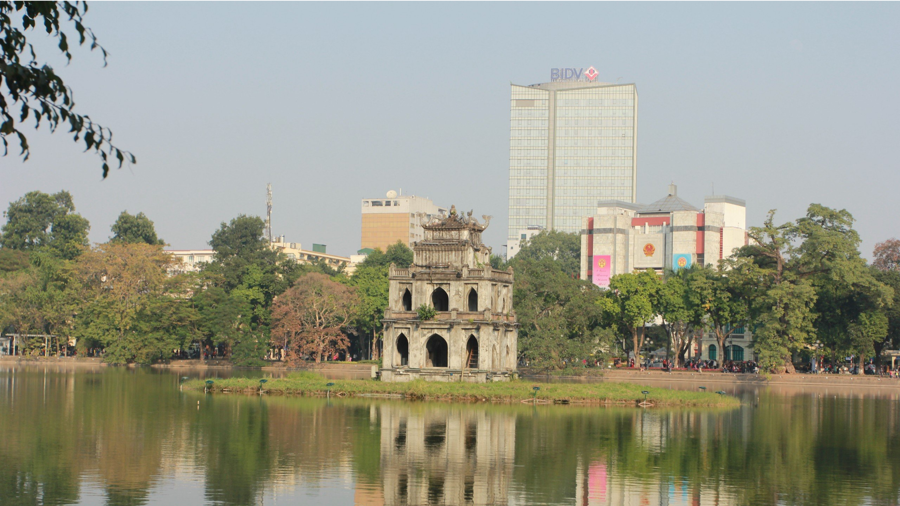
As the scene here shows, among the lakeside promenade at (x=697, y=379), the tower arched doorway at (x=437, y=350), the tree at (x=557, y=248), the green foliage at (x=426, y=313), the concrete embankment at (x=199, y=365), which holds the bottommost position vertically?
the concrete embankment at (x=199, y=365)

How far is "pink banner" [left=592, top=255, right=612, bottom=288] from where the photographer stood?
5856 inches

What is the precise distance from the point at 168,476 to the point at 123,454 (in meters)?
4.98

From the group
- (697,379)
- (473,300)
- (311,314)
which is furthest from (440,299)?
(311,314)

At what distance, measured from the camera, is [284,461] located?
32281 mm

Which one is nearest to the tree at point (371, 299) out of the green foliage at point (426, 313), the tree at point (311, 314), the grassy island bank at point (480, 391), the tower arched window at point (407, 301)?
the tree at point (311, 314)

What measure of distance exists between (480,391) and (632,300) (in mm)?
39618

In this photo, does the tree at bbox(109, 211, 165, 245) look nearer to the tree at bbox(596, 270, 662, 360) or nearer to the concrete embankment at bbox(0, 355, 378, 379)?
the concrete embankment at bbox(0, 355, 378, 379)

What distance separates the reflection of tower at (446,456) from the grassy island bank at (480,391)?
6.27 metres

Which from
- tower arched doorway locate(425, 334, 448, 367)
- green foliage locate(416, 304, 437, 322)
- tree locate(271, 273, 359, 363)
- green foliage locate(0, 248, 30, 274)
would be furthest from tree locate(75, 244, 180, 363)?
green foliage locate(416, 304, 437, 322)

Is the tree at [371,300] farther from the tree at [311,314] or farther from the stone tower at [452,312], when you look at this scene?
the stone tower at [452,312]

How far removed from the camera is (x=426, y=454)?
33.8 meters

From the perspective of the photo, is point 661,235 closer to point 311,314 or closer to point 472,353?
point 311,314

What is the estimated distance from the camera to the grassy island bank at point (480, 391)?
5366 centimetres

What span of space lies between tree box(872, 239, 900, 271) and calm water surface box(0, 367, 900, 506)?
60153mm
